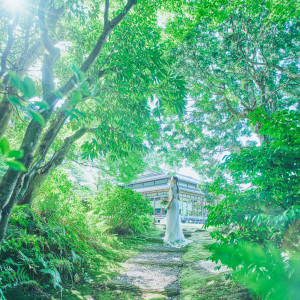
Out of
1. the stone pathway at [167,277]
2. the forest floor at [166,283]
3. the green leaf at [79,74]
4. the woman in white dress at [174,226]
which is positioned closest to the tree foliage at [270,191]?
the stone pathway at [167,277]

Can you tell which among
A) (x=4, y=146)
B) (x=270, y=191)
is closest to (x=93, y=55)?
(x=4, y=146)

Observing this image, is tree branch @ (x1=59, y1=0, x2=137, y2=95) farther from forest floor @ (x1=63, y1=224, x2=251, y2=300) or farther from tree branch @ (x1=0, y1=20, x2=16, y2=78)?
forest floor @ (x1=63, y1=224, x2=251, y2=300)

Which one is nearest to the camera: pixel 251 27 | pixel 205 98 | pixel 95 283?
pixel 95 283

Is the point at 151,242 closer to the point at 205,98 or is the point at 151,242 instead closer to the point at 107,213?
the point at 107,213

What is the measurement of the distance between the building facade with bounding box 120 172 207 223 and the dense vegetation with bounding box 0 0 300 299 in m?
11.8

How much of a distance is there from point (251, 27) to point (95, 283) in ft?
27.5

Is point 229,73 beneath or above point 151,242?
above

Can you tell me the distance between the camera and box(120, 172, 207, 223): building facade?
21.3 m

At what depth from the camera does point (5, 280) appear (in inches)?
88.3

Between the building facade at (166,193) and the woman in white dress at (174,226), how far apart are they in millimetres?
12616

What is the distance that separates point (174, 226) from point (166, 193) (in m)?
14.3

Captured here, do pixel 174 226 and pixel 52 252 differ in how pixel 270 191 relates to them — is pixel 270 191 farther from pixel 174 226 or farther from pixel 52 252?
pixel 174 226

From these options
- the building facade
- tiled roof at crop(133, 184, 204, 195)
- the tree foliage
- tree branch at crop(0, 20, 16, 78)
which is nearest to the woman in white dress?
the tree foliage

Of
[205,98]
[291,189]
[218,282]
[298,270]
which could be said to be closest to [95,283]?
[218,282]
